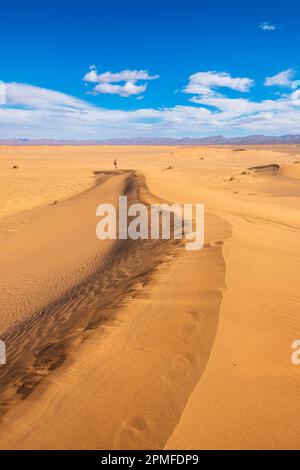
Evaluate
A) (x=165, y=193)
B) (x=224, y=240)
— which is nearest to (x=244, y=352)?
(x=224, y=240)

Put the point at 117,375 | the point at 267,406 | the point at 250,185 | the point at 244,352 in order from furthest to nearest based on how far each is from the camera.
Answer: the point at 250,185 → the point at 244,352 → the point at 117,375 → the point at 267,406

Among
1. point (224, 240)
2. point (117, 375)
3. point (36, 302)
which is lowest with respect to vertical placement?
point (36, 302)

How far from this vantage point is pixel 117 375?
10.5ft

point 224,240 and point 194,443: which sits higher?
point 224,240

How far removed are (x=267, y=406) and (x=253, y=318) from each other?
1416 mm

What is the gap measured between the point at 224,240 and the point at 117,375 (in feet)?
14.5

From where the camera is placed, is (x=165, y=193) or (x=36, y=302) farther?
(x=165, y=193)

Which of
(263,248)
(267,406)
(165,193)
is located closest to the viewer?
(267,406)
